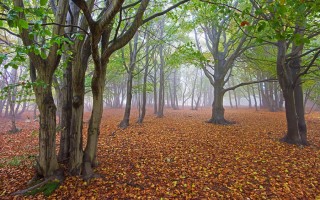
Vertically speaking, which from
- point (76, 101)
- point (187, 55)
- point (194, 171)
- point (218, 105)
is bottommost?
point (194, 171)

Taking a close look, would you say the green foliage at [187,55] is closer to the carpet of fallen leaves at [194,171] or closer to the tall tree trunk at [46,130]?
Result: the carpet of fallen leaves at [194,171]

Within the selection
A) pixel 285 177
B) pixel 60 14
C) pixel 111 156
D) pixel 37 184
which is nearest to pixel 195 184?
pixel 285 177

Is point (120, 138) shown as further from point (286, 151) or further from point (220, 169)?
point (286, 151)

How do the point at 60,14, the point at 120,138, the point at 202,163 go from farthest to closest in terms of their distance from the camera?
1. the point at 120,138
2. the point at 202,163
3. the point at 60,14

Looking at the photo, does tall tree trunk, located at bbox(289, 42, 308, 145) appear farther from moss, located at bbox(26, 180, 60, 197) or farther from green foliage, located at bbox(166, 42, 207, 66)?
moss, located at bbox(26, 180, 60, 197)

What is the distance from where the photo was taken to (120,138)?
8977mm

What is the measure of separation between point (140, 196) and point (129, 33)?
370 cm

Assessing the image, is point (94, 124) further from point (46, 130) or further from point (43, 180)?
point (43, 180)

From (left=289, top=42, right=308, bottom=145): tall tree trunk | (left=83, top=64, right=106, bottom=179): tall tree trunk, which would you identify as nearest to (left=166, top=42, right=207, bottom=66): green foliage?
(left=83, top=64, right=106, bottom=179): tall tree trunk

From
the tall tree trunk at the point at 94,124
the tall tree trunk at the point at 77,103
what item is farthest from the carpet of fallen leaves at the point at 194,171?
the tall tree trunk at the point at 77,103

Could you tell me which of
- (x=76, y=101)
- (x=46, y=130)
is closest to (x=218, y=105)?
(x=76, y=101)

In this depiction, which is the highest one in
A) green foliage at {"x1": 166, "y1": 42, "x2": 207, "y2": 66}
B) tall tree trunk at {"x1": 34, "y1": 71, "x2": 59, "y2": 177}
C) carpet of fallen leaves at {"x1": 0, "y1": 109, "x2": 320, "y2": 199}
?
green foliage at {"x1": 166, "y1": 42, "x2": 207, "y2": 66}

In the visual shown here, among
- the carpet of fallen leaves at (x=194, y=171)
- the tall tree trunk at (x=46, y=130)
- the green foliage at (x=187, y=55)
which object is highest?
the green foliage at (x=187, y=55)

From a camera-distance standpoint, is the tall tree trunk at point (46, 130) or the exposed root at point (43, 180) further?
the tall tree trunk at point (46, 130)
